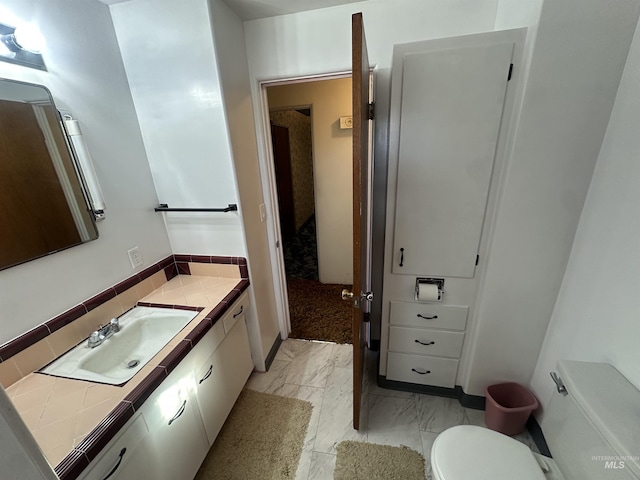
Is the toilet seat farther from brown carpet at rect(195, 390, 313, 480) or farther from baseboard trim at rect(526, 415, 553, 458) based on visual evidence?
brown carpet at rect(195, 390, 313, 480)

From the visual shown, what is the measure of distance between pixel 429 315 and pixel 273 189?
1312 mm

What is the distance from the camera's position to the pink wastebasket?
140 cm

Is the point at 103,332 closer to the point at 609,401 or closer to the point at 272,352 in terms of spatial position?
the point at 272,352

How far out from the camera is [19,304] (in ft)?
3.30

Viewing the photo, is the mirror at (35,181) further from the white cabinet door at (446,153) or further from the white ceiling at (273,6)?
the white cabinet door at (446,153)

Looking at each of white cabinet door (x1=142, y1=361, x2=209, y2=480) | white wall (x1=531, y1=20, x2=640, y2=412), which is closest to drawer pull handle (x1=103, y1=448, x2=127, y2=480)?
white cabinet door (x1=142, y1=361, x2=209, y2=480)

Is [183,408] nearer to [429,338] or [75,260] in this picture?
[75,260]

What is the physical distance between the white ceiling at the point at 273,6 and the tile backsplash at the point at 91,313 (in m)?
1.40

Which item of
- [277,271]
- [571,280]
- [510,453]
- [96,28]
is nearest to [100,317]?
[277,271]

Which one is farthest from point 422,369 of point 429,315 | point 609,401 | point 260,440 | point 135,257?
point 135,257

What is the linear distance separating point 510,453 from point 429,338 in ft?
2.12

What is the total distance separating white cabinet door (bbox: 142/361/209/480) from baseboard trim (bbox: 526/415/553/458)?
69.3 inches

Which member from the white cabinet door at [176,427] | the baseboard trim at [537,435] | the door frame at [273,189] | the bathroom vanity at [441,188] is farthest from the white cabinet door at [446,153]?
the white cabinet door at [176,427]

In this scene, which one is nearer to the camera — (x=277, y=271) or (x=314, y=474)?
(x=314, y=474)
